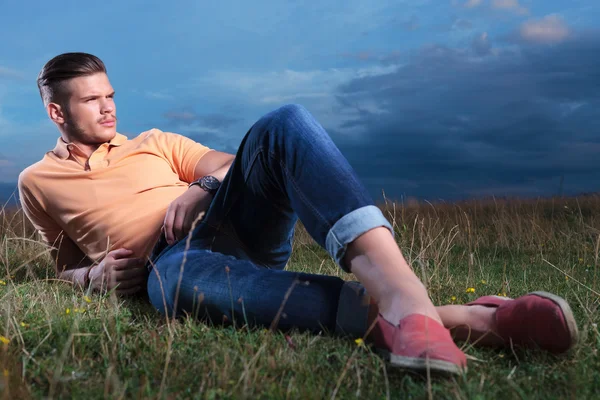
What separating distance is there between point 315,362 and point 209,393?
425 millimetres

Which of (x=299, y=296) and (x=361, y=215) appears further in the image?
(x=299, y=296)

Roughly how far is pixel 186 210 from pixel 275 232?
0.41 m

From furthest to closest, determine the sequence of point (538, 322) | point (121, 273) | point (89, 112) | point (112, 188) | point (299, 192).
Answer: point (89, 112)
point (112, 188)
point (121, 273)
point (299, 192)
point (538, 322)

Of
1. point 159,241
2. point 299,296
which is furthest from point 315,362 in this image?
point 159,241

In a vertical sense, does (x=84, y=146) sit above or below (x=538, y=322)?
above

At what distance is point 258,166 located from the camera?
2168 millimetres

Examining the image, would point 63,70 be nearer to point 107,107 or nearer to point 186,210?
point 107,107

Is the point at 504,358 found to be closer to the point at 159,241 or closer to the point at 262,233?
the point at 262,233

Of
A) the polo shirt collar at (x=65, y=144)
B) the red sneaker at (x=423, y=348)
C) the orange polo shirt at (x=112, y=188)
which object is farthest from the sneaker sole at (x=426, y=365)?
the polo shirt collar at (x=65, y=144)

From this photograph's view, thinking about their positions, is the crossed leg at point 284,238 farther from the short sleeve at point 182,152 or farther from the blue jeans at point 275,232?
the short sleeve at point 182,152

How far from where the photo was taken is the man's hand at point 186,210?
8.15 ft

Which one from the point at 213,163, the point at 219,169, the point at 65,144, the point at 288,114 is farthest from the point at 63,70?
the point at 288,114

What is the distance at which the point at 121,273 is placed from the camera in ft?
9.33

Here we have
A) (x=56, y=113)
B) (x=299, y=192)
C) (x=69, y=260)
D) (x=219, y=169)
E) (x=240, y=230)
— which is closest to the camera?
(x=299, y=192)
